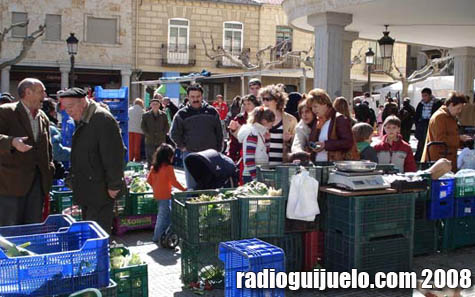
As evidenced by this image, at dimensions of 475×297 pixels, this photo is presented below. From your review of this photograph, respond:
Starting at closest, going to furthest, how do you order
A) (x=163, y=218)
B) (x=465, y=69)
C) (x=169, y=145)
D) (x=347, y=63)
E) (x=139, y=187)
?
(x=163, y=218), (x=169, y=145), (x=139, y=187), (x=347, y=63), (x=465, y=69)

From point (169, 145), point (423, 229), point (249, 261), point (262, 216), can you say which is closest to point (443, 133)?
point (423, 229)

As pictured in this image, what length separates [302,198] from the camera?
5590 millimetres

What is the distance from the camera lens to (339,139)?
6.40 m

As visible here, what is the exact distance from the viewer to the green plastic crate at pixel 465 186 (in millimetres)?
6808

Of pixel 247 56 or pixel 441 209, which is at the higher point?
pixel 247 56

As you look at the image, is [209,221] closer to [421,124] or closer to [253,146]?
[253,146]

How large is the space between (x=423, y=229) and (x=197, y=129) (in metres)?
3.18

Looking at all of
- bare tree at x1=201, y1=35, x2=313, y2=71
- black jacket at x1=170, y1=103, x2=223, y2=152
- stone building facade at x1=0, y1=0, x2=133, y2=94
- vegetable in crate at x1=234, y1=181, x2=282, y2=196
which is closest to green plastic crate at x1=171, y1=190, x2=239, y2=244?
vegetable in crate at x1=234, y1=181, x2=282, y2=196

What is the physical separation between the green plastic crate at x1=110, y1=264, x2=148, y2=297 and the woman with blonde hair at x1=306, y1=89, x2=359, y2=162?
8.88ft

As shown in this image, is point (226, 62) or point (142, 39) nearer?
point (142, 39)

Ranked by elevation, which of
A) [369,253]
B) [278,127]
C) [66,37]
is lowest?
[369,253]

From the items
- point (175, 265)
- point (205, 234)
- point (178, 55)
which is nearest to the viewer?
point (205, 234)

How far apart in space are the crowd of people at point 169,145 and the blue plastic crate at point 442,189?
488 millimetres

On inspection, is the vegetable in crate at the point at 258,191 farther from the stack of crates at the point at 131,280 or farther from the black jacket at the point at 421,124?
the black jacket at the point at 421,124
